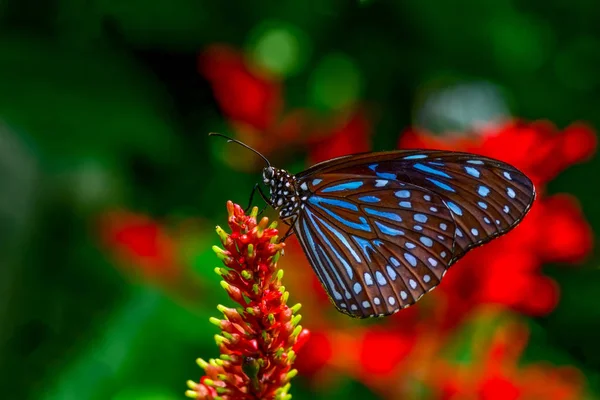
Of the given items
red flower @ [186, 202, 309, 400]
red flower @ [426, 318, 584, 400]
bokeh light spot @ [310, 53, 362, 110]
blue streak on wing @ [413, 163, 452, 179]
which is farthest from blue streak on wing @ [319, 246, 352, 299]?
bokeh light spot @ [310, 53, 362, 110]

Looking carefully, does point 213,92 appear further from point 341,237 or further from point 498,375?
point 498,375

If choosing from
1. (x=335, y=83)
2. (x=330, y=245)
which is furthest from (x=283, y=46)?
(x=330, y=245)

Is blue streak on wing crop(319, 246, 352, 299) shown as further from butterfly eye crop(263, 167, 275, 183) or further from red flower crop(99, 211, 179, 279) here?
red flower crop(99, 211, 179, 279)

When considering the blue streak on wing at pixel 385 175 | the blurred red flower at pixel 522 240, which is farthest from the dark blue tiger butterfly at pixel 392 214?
the blurred red flower at pixel 522 240

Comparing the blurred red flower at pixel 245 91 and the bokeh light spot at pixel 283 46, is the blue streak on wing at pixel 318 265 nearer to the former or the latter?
Result: the blurred red flower at pixel 245 91

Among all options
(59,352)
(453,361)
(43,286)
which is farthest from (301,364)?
(43,286)

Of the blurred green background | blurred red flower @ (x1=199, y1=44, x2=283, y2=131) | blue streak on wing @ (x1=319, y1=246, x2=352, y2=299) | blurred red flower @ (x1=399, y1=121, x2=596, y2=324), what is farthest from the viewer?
the blurred green background
